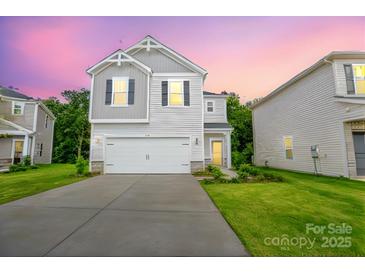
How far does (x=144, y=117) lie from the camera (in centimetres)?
1033

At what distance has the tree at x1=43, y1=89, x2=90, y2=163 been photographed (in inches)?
930

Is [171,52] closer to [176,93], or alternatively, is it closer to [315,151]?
[176,93]

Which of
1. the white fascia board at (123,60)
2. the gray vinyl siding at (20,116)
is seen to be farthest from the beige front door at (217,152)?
the gray vinyl siding at (20,116)

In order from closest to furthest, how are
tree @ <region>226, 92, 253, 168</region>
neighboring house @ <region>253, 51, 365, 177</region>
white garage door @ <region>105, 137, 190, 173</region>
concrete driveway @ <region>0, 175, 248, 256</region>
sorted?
1. concrete driveway @ <region>0, 175, 248, 256</region>
2. neighboring house @ <region>253, 51, 365, 177</region>
3. white garage door @ <region>105, 137, 190, 173</region>
4. tree @ <region>226, 92, 253, 168</region>

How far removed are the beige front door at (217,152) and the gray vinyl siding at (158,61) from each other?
6221mm

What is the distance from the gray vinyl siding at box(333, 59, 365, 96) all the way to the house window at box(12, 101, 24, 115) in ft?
78.3

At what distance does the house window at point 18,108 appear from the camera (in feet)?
52.5

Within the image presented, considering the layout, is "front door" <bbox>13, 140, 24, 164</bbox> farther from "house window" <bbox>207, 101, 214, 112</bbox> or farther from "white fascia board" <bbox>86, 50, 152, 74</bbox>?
"house window" <bbox>207, 101, 214, 112</bbox>

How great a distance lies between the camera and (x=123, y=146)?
407 inches

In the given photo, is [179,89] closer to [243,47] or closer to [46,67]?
[243,47]

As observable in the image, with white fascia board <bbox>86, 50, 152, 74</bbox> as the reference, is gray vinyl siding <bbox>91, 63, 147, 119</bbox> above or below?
below

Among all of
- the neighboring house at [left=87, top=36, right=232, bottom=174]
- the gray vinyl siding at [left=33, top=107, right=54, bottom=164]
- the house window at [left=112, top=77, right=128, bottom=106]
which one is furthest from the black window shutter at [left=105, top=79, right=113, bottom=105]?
the gray vinyl siding at [left=33, top=107, right=54, bottom=164]
